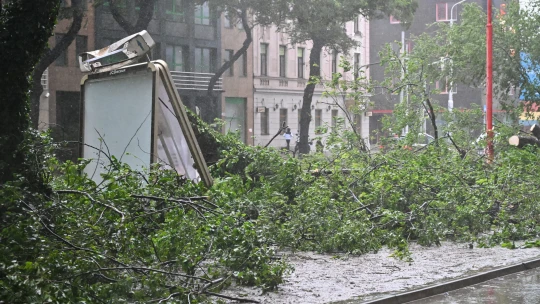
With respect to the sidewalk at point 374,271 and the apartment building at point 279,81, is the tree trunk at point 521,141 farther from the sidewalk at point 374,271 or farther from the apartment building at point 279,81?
the apartment building at point 279,81

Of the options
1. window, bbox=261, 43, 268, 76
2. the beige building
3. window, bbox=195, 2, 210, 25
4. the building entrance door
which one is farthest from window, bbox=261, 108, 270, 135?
window, bbox=195, 2, 210, 25

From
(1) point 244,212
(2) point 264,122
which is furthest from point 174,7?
(1) point 244,212

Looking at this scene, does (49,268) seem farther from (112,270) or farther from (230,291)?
(230,291)

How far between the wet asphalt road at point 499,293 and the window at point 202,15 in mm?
31329

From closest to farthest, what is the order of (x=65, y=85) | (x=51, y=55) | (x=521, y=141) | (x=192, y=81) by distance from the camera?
1. (x=521, y=141)
2. (x=51, y=55)
3. (x=65, y=85)
4. (x=192, y=81)

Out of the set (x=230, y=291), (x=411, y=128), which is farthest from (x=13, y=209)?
(x=411, y=128)

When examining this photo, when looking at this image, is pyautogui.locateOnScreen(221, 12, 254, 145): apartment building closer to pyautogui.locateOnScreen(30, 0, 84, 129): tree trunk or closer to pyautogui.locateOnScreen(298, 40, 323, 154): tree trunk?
pyautogui.locateOnScreen(298, 40, 323, 154): tree trunk

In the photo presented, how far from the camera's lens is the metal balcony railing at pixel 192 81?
41.5 metres

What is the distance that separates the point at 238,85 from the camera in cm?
4741

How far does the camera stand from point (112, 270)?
6082 mm

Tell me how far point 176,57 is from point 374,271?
34.8 meters

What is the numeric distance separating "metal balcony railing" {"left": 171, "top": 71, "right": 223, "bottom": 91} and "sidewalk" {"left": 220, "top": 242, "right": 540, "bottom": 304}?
31.3 m

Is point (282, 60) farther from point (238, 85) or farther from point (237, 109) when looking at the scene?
point (237, 109)

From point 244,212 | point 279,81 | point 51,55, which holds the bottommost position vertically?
point 244,212
